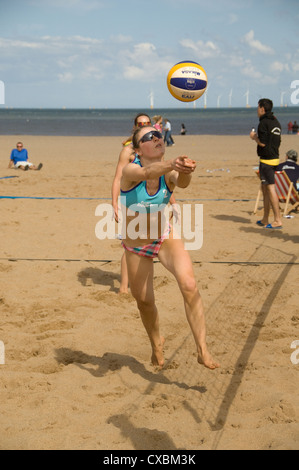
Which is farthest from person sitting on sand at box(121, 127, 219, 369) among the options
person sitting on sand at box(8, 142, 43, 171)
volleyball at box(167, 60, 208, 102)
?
person sitting on sand at box(8, 142, 43, 171)

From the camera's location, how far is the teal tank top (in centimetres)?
374

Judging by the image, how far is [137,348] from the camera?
14.6ft

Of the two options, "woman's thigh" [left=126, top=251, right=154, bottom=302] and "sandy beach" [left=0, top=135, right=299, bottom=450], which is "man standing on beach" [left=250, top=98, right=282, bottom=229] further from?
"woman's thigh" [left=126, top=251, right=154, bottom=302]

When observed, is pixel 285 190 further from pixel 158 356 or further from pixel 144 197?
pixel 144 197

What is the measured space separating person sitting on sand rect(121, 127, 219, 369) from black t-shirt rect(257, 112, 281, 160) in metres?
4.98

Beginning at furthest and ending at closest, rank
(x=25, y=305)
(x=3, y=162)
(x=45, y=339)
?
1. (x=3, y=162)
2. (x=25, y=305)
3. (x=45, y=339)

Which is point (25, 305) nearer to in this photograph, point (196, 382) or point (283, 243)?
point (196, 382)

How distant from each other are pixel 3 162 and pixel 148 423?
56.3 feet

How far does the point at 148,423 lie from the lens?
3.24 m

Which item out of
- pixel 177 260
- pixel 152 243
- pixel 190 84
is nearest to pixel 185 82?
pixel 190 84

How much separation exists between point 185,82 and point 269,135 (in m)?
3.10

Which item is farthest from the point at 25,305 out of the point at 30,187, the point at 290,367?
the point at 30,187

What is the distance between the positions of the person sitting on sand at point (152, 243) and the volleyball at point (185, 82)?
2076 millimetres

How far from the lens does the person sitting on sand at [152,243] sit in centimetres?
362
